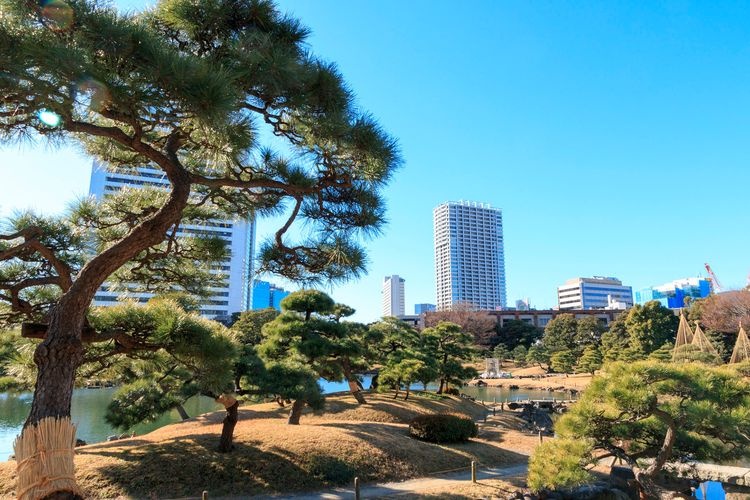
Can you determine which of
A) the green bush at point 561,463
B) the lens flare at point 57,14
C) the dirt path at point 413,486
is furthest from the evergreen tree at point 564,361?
the lens flare at point 57,14

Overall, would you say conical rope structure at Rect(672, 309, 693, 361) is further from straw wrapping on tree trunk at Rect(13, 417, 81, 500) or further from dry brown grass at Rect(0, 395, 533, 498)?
straw wrapping on tree trunk at Rect(13, 417, 81, 500)

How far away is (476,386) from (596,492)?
3018cm

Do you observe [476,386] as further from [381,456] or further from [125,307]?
[125,307]

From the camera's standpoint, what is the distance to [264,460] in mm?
7445

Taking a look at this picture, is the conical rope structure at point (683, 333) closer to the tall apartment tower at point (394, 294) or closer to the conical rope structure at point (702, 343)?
the conical rope structure at point (702, 343)

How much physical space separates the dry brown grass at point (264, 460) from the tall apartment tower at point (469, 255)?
9530 cm

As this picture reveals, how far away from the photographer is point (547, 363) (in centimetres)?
4341

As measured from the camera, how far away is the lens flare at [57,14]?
2715mm

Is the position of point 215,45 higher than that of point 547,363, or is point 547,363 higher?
point 215,45

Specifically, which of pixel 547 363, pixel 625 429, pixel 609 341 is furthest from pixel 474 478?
pixel 547 363

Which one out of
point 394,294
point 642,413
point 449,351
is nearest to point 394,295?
point 394,294

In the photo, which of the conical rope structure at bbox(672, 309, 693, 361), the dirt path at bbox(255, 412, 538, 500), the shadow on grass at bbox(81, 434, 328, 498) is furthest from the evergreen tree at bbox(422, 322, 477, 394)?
the conical rope structure at bbox(672, 309, 693, 361)

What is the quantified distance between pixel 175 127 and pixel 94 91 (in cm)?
94

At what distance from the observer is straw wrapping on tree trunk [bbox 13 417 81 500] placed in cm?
254
